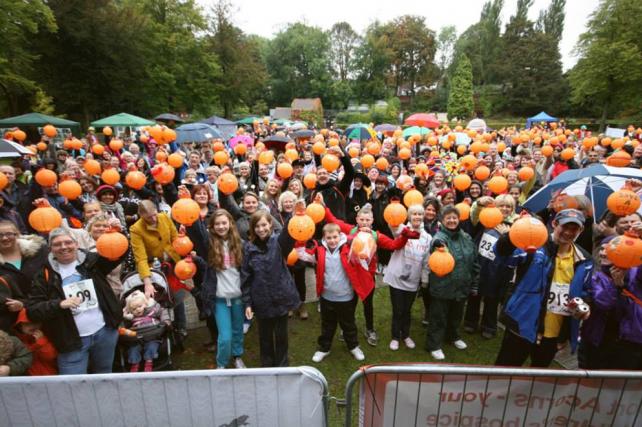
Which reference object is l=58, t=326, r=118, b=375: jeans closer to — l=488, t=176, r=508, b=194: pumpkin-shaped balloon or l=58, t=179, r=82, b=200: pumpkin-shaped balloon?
l=58, t=179, r=82, b=200: pumpkin-shaped balloon

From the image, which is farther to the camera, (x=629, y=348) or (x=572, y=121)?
(x=572, y=121)

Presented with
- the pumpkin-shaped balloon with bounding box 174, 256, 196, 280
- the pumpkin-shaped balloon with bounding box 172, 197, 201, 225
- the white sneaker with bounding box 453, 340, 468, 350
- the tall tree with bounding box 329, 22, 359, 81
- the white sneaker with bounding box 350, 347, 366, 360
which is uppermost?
the tall tree with bounding box 329, 22, 359, 81

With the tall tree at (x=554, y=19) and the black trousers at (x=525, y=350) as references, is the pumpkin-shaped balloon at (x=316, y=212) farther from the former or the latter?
the tall tree at (x=554, y=19)

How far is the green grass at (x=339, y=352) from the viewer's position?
388 cm

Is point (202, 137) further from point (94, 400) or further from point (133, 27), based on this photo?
point (133, 27)

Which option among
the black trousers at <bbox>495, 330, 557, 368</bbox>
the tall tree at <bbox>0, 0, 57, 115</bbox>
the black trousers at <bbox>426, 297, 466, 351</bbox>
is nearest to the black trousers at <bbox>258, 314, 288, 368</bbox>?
the black trousers at <bbox>426, 297, 466, 351</bbox>

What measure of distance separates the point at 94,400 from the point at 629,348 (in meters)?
3.85

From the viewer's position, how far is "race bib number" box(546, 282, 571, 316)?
2.79m

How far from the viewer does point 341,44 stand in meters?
62.8

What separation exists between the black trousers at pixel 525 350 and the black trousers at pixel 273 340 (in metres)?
2.08

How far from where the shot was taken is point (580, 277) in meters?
2.71

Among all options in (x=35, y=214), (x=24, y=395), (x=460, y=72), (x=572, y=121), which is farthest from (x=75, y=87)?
(x=572, y=121)

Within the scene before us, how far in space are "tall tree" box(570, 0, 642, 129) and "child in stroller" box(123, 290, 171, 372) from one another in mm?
42214

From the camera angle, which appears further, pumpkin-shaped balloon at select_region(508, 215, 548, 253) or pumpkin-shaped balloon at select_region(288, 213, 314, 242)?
pumpkin-shaped balloon at select_region(288, 213, 314, 242)
